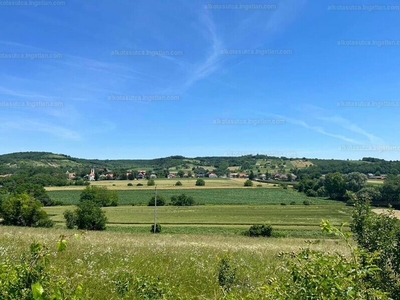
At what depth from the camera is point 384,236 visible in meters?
6.10

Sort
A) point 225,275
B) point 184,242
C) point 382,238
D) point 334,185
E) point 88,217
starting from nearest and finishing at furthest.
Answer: point 382,238 → point 225,275 → point 184,242 → point 88,217 → point 334,185

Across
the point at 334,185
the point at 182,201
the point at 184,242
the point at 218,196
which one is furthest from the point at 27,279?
the point at 334,185

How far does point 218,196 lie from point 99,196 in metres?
45.3

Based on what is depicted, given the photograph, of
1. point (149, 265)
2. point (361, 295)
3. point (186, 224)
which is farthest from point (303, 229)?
point (361, 295)

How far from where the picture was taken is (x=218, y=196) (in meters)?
116

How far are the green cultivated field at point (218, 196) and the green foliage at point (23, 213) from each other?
4124 cm

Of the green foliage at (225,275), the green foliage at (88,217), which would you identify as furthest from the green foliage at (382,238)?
the green foliage at (88,217)

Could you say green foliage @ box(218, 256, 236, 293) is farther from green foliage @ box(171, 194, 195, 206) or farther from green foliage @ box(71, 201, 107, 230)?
green foliage @ box(171, 194, 195, 206)

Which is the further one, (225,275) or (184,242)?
(184,242)

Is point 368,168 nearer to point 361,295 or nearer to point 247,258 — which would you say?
point 247,258

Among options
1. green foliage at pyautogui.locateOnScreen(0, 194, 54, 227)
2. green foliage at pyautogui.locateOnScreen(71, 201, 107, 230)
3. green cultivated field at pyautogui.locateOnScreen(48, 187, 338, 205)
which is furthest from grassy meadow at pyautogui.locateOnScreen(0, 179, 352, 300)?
green foliage at pyautogui.locateOnScreen(0, 194, 54, 227)

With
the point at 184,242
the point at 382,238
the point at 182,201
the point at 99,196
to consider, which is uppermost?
the point at 382,238

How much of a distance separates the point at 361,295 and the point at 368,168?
537 feet

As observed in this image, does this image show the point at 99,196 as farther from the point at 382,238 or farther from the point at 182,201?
the point at 382,238
